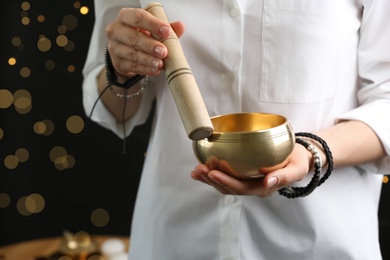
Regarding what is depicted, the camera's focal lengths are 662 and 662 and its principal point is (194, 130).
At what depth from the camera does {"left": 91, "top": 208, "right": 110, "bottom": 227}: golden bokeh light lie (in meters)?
1.87

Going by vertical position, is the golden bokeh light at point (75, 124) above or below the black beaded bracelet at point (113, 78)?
below

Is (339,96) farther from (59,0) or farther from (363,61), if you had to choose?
(59,0)

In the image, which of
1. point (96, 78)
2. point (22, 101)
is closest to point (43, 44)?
point (22, 101)

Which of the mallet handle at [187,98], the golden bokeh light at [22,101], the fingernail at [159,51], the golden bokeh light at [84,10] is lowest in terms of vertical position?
the golden bokeh light at [22,101]

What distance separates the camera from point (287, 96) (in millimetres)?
937

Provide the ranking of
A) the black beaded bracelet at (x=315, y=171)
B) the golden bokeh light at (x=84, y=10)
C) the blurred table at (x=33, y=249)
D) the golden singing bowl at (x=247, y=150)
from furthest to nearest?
the golden bokeh light at (x=84, y=10) < the blurred table at (x=33, y=249) < the black beaded bracelet at (x=315, y=171) < the golden singing bowl at (x=247, y=150)

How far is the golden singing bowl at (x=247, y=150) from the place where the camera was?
73cm

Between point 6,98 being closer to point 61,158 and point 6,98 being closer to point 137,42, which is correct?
point 61,158

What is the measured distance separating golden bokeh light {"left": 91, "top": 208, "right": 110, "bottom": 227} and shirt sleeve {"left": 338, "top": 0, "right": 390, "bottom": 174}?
1063 millimetres

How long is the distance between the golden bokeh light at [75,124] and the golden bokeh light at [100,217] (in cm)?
23

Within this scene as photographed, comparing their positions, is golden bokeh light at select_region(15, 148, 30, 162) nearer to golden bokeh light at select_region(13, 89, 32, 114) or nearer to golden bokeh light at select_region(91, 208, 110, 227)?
golden bokeh light at select_region(13, 89, 32, 114)

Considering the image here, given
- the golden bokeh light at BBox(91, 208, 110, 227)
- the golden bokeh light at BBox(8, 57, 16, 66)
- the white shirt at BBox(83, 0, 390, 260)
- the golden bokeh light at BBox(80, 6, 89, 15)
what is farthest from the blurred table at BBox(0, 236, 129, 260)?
the white shirt at BBox(83, 0, 390, 260)

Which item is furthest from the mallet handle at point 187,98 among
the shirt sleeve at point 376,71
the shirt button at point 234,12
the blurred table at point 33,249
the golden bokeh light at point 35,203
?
the golden bokeh light at point 35,203

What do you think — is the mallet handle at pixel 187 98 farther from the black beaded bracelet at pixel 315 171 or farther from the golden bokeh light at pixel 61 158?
the golden bokeh light at pixel 61 158
